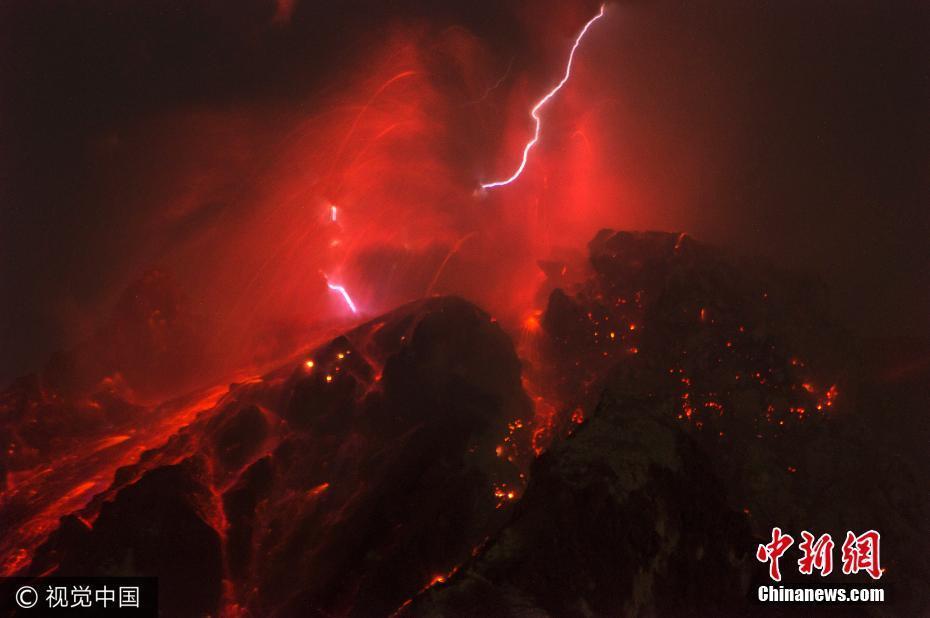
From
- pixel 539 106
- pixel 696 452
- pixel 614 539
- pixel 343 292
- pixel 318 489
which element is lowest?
pixel 614 539

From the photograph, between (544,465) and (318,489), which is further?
(318,489)

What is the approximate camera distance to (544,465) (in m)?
7.20

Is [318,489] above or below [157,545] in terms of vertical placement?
above

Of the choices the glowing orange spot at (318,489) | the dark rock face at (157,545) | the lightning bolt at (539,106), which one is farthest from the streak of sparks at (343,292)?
the dark rock face at (157,545)

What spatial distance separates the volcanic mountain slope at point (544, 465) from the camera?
660 centimetres

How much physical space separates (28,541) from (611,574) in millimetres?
12710

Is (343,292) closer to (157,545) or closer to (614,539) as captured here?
(157,545)

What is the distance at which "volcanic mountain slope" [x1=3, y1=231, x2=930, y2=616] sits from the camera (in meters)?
6.60

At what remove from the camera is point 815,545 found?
342 inches

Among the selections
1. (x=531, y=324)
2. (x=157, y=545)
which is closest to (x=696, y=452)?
(x=531, y=324)

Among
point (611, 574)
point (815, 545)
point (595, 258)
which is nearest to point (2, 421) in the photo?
point (611, 574)

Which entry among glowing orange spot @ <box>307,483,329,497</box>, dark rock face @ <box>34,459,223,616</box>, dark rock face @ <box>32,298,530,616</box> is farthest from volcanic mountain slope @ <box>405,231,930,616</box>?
dark rock face @ <box>34,459,223,616</box>

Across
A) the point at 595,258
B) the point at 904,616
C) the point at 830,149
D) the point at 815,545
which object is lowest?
the point at 904,616

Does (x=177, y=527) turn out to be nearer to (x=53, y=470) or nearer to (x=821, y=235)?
(x=53, y=470)
